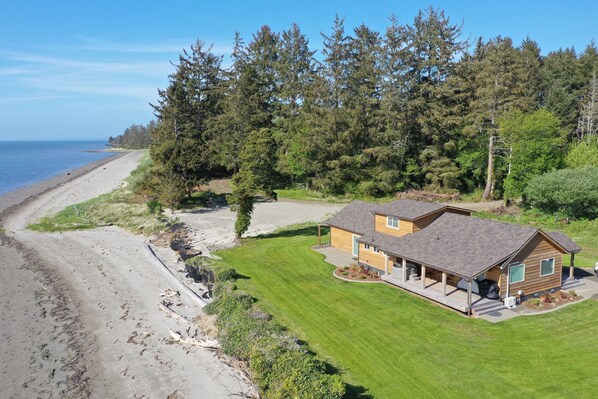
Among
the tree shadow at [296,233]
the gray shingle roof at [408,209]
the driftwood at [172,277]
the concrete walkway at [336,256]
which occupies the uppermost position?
the gray shingle roof at [408,209]

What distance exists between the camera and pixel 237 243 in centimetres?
3303

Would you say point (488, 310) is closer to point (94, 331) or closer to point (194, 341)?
point (194, 341)

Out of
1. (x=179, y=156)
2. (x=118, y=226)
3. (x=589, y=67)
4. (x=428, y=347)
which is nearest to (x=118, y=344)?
(x=428, y=347)

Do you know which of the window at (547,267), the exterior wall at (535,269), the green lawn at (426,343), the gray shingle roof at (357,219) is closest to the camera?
the green lawn at (426,343)

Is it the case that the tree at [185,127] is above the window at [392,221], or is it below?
above

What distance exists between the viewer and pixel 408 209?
1021 inches

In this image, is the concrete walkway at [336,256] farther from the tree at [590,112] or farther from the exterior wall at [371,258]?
the tree at [590,112]

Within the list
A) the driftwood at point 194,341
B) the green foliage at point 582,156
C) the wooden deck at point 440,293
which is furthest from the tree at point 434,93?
the driftwood at point 194,341

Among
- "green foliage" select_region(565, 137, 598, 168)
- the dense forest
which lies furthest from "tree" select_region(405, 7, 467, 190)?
"green foliage" select_region(565, 137, 598, 168)

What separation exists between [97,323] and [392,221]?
56.9 feet

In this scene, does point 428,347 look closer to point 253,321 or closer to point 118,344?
point 253,321

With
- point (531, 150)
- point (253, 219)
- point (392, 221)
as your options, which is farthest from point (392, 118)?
point (392, 221)

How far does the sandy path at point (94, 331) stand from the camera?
15133 millimetres

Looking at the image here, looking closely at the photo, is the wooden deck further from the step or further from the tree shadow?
the tree shadow
